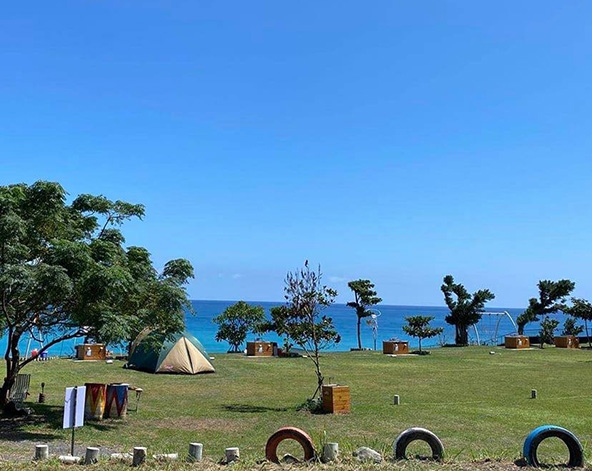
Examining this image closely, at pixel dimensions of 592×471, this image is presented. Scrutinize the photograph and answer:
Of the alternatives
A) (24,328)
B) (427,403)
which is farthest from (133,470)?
(427,403)

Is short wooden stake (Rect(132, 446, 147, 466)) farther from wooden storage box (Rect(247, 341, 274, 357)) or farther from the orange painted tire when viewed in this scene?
wooden storage box (Rect(247, 341, 274, 357))

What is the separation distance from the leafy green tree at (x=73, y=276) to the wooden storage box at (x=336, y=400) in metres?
4.27

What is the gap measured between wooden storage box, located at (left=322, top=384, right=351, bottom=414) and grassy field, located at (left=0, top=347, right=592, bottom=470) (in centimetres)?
38

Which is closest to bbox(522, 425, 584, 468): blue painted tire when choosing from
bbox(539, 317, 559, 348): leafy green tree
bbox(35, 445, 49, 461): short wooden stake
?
bbox(35, 445, 49, 461): short wooden stake

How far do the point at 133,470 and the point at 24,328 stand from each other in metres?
8.43

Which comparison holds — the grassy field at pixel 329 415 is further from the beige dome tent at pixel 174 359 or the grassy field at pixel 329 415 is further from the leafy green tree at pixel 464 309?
the leafy green tree at pixel 464 309

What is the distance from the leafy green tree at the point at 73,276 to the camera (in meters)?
12.8

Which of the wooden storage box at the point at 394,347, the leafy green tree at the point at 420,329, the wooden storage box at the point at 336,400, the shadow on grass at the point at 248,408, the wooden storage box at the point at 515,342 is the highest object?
the leafy green tree at the point at 420,329

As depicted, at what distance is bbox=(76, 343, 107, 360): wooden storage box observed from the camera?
101 feet

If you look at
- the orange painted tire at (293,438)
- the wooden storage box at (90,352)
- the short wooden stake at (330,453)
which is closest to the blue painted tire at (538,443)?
the short wooden stake at (330,453)

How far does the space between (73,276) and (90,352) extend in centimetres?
1946

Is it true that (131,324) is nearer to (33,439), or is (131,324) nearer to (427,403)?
(33,439)

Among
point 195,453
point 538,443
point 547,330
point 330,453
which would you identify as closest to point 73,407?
point 195,453

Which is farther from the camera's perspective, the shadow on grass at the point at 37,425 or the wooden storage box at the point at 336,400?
the wooden storage box at the point at 336,400
